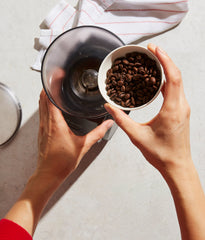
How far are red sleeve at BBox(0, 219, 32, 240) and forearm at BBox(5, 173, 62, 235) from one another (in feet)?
0.08

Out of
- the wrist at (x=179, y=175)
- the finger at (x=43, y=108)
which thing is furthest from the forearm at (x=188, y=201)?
the finger at (x=43, y=108)

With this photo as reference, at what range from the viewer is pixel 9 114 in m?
0.58

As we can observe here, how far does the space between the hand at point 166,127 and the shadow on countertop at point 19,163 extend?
25 cm

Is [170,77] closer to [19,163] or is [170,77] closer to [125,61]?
[125,61]

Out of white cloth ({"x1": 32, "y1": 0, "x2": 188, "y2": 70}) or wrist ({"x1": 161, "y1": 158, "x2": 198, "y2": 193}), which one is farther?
white cloth ({"x1": 32, "y1": 0, "x2": 188, "y2": 70})

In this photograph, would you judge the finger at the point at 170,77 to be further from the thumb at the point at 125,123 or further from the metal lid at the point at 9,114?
the metal lid at the point at 9,114

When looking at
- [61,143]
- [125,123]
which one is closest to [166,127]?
[125,123]

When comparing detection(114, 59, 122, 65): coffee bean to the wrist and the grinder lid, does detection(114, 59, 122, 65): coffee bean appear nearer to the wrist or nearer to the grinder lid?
the grinder lid

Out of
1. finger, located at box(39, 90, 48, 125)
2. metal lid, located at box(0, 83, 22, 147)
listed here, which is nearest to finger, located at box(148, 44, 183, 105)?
finger, located at box(39, 90, 48, 125)

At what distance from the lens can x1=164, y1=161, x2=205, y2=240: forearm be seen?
1.32 feet

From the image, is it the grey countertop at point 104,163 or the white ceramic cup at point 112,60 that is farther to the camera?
the grey countertop at point 104,163

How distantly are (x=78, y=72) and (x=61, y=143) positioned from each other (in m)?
0.14

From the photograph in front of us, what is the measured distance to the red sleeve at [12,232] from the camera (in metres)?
0.39

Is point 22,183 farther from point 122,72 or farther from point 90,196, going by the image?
point 122,72
